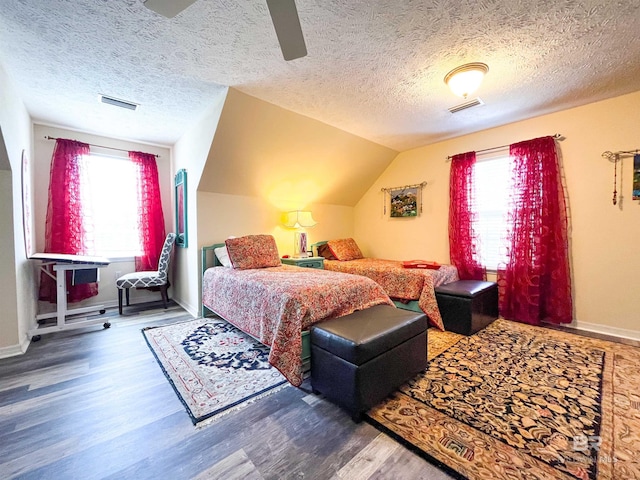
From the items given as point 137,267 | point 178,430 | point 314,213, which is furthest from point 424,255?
point 137,267

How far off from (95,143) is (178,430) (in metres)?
4.05

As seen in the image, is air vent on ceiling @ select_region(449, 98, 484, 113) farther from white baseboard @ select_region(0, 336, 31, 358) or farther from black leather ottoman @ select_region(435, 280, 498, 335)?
white baseboard @ select_region(0, 336, 31, 358)

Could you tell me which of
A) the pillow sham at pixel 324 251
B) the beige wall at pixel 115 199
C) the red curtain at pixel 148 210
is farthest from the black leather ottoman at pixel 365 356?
the beige wall at pixel 115 199

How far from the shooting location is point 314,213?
4637 mm

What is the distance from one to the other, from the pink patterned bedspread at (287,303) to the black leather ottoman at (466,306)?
0.90 meters

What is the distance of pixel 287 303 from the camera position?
191cm

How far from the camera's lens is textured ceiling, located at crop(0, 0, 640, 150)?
164 cm

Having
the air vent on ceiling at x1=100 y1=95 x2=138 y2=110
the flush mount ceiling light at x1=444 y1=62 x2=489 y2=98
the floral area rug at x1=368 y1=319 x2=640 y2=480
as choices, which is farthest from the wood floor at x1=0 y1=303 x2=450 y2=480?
the flush mount ceiling light at x1=444 y1=62 x2=489 y2=98

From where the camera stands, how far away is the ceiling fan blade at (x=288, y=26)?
3.90 feet

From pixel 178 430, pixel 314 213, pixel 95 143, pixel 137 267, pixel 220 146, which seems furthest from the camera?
pixel 314 213

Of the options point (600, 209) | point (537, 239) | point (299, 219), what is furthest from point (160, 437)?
point (600, 209)

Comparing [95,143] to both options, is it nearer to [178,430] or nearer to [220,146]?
[220,146]

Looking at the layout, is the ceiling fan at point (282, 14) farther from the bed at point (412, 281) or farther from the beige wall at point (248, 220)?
the bed at point (412, 281)

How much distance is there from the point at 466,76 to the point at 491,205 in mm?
1937
